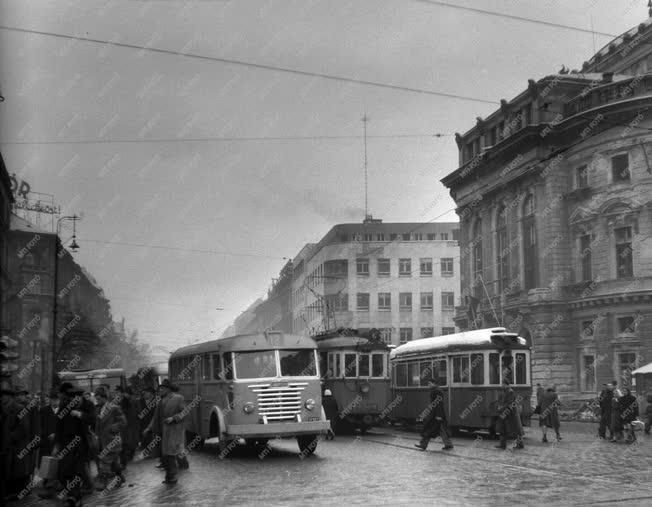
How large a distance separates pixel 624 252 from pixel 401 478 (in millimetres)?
32862

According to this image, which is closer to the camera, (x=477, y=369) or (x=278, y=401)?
(x=278, y=401)

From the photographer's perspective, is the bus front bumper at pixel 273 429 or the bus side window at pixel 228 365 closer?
the bus front bumper at pixel 273 429

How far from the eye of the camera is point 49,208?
2921 inches

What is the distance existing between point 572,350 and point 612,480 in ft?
112

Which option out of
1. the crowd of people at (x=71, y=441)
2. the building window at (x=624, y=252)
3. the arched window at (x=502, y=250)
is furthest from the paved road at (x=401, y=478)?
the arched window at (x=502, y=250)

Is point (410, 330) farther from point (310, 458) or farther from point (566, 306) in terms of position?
point (310, 458)

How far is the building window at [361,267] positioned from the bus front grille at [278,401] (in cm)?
7258

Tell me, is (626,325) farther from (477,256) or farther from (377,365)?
(377,365)

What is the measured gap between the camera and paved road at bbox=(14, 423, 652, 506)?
1187cm

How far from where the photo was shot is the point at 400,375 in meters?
30.9

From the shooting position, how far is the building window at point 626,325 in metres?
43.0

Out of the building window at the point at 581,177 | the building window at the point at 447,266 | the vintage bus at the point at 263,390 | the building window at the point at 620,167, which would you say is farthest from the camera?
the building window at the point at 447,266

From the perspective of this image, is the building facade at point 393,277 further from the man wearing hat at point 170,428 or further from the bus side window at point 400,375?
the man wearing hat at point 170,428

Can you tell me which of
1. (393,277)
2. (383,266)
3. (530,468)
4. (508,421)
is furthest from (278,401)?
(383,266)
